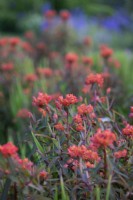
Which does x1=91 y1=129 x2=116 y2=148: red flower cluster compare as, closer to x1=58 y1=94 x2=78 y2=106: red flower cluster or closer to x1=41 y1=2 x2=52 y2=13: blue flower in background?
x1=58 y1=94 x2=78 y2=106: red flower cluster

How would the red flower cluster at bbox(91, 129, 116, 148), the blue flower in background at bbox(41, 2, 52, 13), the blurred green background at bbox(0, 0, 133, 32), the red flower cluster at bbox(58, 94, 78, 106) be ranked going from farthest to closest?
the blue flower in background at bbox(41, 2, 52, 13)
the blurred green background at bbox(0, 0, 133, 32)
the red flower cluster at bbox(58, 94, 78, 106)
the red flower cluster at bbox(91, 129, 116, 148)

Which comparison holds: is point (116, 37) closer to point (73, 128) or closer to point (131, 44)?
point (131, 44)

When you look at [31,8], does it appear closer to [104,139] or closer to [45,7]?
[45,7]

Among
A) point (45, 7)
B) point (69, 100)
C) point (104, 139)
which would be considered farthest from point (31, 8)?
point (104, 139)

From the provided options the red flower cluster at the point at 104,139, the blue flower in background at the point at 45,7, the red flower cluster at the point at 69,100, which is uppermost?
the blue flower in background at the point at 45,7

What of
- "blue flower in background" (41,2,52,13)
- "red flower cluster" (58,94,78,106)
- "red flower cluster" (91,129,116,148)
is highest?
"blue flower in background" (41,2,52,13)

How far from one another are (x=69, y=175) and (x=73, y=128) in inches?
10.6

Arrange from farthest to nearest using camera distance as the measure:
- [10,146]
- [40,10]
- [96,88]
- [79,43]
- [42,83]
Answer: [40,10] < [79,43] < [42,83] < [96,88] < [10,146]

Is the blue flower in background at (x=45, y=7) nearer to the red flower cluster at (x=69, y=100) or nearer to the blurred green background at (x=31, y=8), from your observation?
the blurred green background at (x=31, y=8)

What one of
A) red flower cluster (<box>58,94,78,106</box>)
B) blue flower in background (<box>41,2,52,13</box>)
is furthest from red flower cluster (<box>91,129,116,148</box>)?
blue flower in background (<box>41,2,52,13</box>)

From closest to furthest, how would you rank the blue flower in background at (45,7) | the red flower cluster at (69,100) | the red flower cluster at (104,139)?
1. the red flower cluster at (104,139)
2. the red flower cluster at (69,100)
3. the blue flower in background at (45,7)

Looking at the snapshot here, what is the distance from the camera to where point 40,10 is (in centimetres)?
1488

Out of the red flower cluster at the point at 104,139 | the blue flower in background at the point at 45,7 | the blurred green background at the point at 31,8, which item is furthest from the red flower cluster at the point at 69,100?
the blue flower in background at the point at 45,7

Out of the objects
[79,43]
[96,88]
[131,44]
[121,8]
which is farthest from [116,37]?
[96,88]
